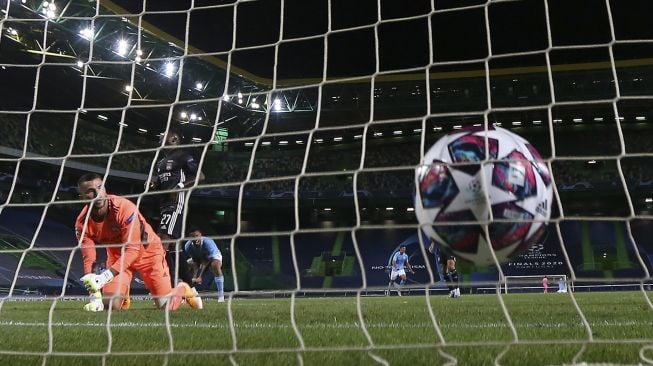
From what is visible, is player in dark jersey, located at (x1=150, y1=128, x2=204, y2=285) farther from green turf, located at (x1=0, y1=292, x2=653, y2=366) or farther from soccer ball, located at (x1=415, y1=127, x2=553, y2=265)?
soccer ball, located at (x1=415, y1=127, x2=553, y2=265)

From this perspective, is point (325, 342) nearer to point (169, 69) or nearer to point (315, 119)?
point (315, 119)

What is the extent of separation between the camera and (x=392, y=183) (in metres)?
22.0

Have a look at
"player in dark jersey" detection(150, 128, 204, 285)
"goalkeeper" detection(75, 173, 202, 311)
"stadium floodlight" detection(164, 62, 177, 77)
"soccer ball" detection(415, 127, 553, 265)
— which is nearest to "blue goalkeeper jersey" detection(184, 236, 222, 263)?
Answer: "player in dark jersey" detection(150, 128, 204, 285)

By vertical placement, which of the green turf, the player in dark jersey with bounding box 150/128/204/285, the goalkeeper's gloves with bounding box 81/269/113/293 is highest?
the player in dark jersey with bounding box 150/128/204/285

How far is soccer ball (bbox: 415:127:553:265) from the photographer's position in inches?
99.0

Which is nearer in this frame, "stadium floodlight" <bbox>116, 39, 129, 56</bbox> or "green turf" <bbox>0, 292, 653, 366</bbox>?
"green turf" <bbox>0, 292, 653, 366</bbox>

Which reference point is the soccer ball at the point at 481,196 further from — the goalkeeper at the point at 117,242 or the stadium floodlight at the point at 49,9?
the stadium floodlight at the point at 49,9

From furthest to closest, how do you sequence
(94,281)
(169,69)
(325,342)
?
(169,69) < (94,281) < (325,342)

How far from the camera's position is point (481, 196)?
2438mm

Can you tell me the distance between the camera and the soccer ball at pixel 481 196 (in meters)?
2.52

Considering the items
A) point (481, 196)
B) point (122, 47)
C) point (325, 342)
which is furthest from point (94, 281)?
point (122, 47)

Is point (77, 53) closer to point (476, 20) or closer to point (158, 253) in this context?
point (476, 20)

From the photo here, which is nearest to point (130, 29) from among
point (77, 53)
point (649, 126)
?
point (77, 53)

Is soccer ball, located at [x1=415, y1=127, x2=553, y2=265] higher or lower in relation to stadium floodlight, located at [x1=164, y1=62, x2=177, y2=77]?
lower
